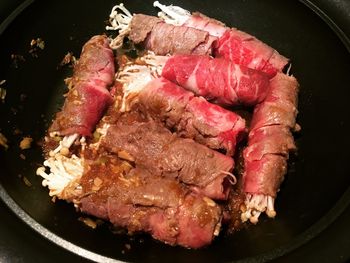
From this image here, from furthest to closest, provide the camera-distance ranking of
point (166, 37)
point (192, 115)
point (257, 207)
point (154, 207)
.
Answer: point (166, 37) < point (192, 115) < point (257, 207) < point (154, 207)

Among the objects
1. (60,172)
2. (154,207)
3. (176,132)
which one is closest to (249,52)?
(176,132)

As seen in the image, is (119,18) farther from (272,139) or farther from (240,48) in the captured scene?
(272,139)

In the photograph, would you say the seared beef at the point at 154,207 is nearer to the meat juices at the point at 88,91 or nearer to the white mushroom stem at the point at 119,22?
the meat juices at the point at 88,91

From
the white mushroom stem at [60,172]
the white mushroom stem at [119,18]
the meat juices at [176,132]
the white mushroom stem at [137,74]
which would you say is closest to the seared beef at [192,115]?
the meat juices at [176,132]

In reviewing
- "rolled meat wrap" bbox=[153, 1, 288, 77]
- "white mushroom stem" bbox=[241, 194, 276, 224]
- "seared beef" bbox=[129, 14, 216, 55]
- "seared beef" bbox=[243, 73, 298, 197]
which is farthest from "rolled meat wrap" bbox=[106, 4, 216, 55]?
"white mushroom stem" bbox=[241, 194, 276, 224]

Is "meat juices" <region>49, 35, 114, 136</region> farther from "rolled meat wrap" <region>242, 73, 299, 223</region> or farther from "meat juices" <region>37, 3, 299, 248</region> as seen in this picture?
"rolled meat wrap" <region>242, 73, 299, 223</region>

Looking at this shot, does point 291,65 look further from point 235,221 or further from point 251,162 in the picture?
point 235,221

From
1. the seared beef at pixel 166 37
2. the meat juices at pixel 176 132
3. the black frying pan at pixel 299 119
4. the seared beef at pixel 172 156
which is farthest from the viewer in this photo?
the seared beef at pixel 166 37
